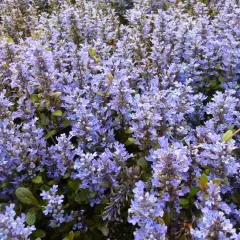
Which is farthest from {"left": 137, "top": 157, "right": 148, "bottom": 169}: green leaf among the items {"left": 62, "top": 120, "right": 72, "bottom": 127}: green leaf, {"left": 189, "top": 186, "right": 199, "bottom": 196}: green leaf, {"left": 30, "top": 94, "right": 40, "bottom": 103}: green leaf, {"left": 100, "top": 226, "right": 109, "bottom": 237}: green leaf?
{"left": 30, "top": 94, "right": 40, "bottom": 103}: green leaf

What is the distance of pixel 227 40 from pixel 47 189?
1793 millimetres

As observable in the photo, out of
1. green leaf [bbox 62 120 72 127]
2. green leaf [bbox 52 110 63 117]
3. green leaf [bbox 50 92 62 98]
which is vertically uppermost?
green leaf [bbox 50 92 62 98]

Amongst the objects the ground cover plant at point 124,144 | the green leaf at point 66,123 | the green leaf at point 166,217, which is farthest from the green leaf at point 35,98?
the green leaf at point 166,217

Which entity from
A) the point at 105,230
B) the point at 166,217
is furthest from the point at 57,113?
the point at 166,217

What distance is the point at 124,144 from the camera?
2549 mm

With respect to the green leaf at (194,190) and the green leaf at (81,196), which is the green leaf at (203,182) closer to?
the green leaf at (194,190)

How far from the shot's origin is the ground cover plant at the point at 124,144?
2.00m

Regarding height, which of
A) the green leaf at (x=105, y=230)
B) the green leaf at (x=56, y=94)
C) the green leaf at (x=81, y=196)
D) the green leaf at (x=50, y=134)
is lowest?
the green leaf at (x=105, y=230)

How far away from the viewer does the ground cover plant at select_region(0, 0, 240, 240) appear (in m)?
2.00

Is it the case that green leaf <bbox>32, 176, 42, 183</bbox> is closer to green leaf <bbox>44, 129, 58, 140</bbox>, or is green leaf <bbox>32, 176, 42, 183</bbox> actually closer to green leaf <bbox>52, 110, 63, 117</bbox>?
green leaf <bbox>44, 129, 58, 140</bbox>

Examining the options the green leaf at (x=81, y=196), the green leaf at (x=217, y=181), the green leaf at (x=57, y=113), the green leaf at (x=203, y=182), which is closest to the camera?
the green leaf at (x=217, y=181)

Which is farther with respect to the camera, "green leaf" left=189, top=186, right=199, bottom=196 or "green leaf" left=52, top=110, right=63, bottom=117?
"green leaf" left=52, top=110, right=63, bottom=117

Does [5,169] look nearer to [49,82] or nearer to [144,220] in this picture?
[49,82]

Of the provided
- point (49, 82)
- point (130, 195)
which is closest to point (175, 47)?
point (49, 82)
